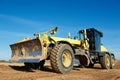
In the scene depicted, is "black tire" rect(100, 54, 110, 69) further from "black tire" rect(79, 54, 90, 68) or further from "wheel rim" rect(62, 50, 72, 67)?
"wheel rim" rect(62, 50, 72, 67)

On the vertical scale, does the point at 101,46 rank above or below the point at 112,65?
above

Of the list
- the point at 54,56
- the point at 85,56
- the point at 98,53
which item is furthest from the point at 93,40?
the point at 54,56

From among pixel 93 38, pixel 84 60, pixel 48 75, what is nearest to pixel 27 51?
pixel 48 75

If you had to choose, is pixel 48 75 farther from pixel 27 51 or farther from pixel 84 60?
pixel 84 60

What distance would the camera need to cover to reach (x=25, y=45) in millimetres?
11930

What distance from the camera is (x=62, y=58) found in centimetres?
1083

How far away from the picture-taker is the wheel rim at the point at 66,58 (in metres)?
11.2

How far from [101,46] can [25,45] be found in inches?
288

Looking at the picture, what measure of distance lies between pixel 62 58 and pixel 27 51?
6.70ft

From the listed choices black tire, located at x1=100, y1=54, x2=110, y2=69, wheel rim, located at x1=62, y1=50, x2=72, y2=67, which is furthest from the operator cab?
wheel rim, located at x1=62, y1=50, x2=72, y2=67

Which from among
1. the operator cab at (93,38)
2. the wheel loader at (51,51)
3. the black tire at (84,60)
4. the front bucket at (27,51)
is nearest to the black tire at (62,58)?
the wheel loader at (51,51)

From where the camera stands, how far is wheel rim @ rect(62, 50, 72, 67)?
11.2 meters

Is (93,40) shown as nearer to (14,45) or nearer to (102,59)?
(102,59)

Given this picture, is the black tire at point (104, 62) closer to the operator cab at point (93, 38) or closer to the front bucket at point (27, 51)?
the operator cab at point (93, 38)
